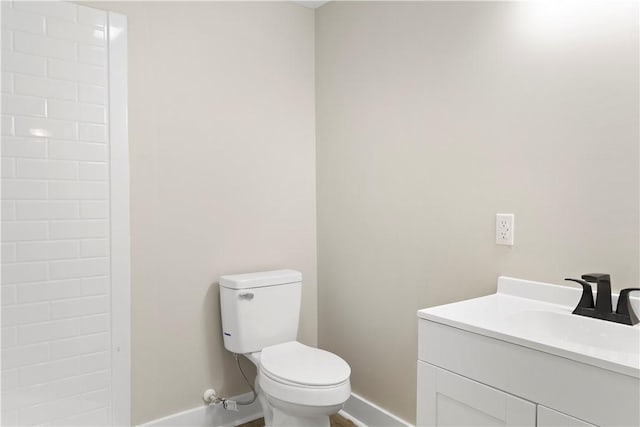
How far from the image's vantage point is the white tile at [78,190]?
1.88 meters

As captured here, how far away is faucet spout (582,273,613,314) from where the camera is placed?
54.4 inches

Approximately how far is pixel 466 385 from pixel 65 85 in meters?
1.92

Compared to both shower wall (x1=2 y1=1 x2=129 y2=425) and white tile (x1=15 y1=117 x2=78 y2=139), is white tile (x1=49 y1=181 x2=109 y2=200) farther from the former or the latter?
white tile (x1=15 y1=117 x2=78 y2=139)

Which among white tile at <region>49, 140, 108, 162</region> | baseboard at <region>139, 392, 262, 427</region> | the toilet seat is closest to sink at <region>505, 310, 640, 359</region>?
the toilet seat

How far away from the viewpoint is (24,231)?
1.82 metres

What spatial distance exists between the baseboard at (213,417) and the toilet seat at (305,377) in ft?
1.59

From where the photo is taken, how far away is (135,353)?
210 cm

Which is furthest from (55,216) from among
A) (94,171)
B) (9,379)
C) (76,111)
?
(9,379)

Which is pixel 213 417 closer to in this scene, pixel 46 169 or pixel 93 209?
pixel 93 209

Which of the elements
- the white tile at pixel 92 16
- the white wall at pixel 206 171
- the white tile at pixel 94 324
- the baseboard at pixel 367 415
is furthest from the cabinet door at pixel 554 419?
the white tile at pixel 92 16

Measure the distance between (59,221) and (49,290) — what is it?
292 millimetres

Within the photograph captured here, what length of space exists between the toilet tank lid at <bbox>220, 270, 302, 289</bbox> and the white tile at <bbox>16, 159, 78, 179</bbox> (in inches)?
33.1

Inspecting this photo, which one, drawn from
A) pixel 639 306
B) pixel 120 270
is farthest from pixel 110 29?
pixel 639 306

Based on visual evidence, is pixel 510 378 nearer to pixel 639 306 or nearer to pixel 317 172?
pixel 639 306
